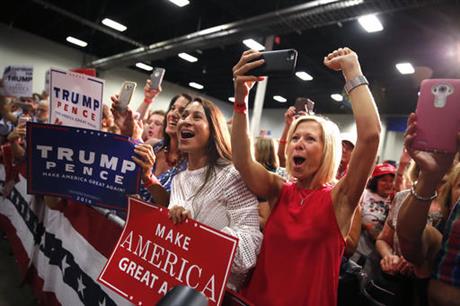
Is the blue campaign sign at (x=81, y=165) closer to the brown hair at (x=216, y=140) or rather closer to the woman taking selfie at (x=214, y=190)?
the woman taking selfie at (x=214, y=190)

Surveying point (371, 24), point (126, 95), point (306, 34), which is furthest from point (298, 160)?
point (306, 34)

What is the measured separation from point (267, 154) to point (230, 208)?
5.08 ft

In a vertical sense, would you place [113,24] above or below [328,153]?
above

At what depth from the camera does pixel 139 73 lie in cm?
1511

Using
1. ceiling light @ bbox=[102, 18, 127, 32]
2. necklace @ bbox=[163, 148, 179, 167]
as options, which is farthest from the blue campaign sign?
ceiling light @ bbox=[102, 18, 127, 32]

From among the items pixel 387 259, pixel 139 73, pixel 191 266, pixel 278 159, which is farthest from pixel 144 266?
pixel 139 73

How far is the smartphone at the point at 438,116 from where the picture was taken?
3.35 ft

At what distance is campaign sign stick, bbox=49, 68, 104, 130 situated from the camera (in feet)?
6.48

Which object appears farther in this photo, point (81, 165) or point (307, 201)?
point (81, 165)

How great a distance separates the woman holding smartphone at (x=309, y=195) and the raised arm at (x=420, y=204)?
0.15 metres

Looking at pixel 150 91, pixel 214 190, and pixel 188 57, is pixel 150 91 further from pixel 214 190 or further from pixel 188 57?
pixel 188 57

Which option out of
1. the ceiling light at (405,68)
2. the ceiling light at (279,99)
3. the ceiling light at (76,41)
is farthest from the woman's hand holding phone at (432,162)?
the ceiling light at (279,99)

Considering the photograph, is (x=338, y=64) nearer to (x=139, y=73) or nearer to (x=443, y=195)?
(x=443, y=195)

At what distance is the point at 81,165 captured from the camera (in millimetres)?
1812
